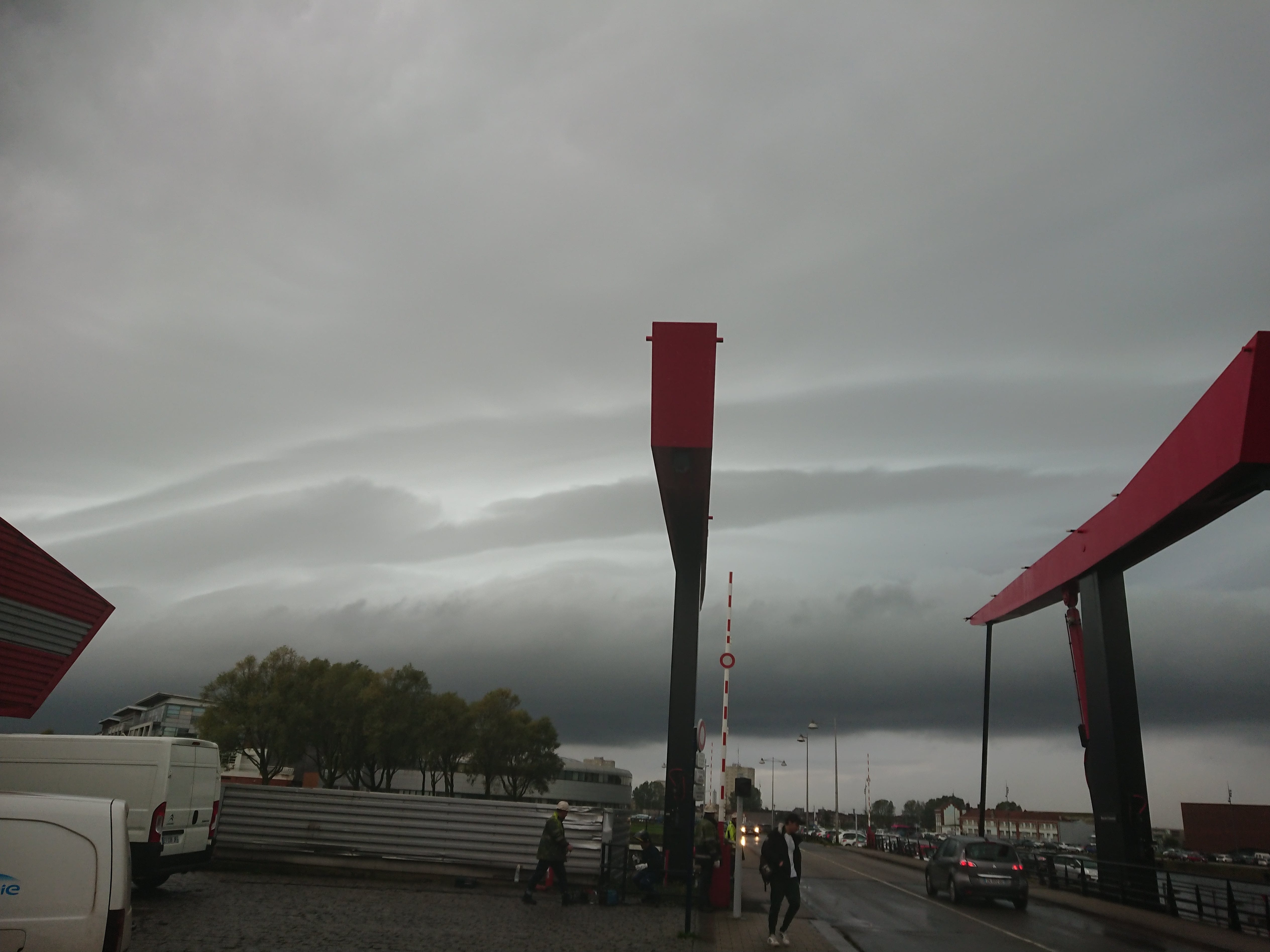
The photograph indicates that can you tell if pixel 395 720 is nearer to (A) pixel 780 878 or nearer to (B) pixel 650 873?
(B) pixel 650 873

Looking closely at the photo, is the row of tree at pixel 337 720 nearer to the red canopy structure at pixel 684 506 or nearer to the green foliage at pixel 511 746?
the green foliage at pixel 511 746

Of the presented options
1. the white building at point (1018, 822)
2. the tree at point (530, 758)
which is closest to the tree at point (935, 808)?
the white building at point (1018, 822)

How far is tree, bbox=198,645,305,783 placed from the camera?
182 feet

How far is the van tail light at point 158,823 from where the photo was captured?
458 inches

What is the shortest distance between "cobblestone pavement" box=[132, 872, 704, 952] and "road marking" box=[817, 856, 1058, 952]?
544cm

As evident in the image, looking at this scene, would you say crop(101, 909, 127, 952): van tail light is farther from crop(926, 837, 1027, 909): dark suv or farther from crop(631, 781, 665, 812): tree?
crop(631, 781, 665, 812): tree

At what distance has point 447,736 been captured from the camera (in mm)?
66500

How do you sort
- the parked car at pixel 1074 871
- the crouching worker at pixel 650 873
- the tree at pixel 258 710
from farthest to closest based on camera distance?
the tree at pixel 258 710 → the parked car at pixel 1074 871 → the crouching worker at pixel 650 873

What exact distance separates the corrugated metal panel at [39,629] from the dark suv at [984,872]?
1927 centimetres

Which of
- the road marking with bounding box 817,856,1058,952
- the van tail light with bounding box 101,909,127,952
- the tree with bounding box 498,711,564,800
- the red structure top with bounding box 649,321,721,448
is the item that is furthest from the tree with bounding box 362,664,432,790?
the van tail light with bounding box 101,909,127,952

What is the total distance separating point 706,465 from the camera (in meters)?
13.2

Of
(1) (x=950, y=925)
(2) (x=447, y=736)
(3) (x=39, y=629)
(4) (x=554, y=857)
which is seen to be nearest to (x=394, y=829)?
(4) (x=554, y=857)

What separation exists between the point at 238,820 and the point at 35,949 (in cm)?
1362

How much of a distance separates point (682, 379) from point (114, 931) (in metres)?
9.47
